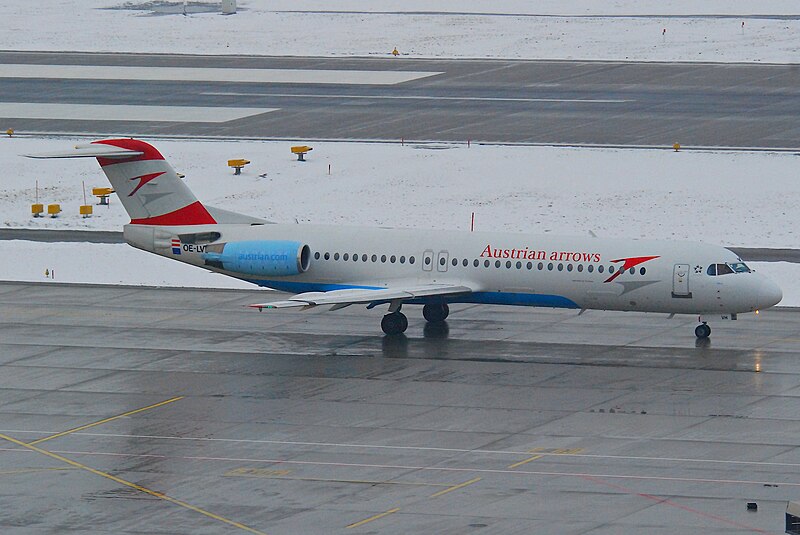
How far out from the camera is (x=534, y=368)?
39531 mm

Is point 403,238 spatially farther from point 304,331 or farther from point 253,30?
point 253,30

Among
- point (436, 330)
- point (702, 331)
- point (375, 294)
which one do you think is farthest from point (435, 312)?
point (702, 331)

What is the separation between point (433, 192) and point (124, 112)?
22.0 metres

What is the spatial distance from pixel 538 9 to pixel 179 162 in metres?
57.7

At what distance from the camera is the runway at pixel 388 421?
2852 cm

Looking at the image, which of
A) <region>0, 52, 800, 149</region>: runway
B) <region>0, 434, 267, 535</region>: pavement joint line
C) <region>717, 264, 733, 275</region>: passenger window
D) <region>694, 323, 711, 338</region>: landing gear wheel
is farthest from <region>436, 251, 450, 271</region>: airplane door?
<region>0, 52, 800, 149</region>: runway

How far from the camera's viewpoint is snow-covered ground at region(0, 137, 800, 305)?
55.1 m

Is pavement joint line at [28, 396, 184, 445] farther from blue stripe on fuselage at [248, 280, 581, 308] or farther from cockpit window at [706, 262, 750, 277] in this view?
cockpit window at [706, 262, 750, 277]

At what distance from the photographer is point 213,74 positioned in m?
90.2

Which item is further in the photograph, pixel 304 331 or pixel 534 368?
pixel 304 331

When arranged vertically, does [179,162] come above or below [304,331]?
above

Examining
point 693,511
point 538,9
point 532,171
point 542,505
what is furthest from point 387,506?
point 538,9

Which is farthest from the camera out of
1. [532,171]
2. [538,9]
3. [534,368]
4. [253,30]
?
[538,9]

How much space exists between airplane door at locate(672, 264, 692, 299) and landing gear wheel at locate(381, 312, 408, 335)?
756 centimetres
